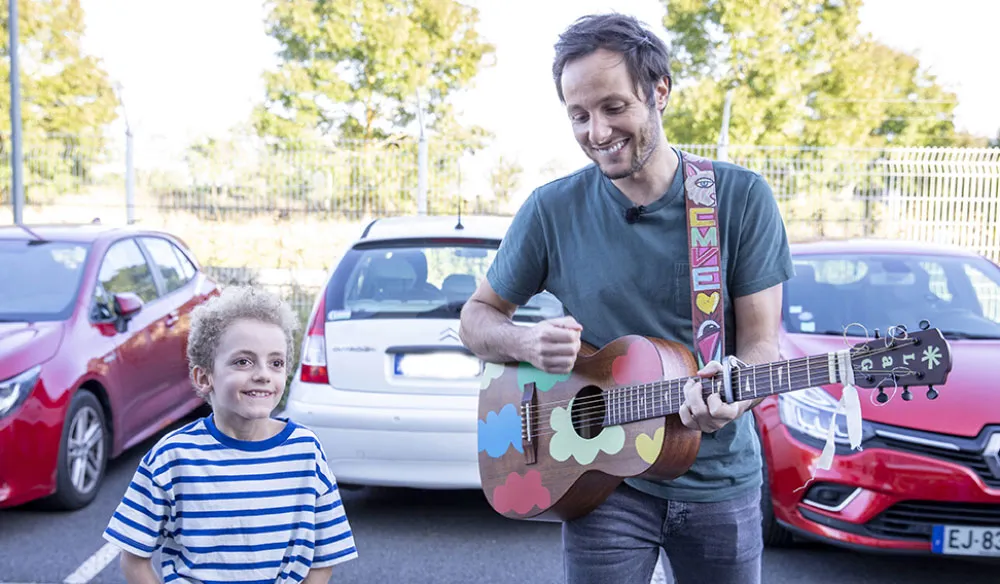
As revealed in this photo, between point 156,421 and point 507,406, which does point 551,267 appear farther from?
point 156,421

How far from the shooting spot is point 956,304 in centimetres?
524

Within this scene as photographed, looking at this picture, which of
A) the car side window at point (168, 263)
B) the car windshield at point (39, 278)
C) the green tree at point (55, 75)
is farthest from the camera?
the green tree at point (55, 75)

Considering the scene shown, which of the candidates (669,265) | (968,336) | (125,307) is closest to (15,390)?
(125,307)

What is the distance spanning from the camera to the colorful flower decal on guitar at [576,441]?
2.35 m

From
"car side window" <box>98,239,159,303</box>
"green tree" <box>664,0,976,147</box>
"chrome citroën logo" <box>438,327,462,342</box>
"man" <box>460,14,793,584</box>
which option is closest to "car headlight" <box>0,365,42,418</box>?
"car side window" <box>98,239,159,303</box>

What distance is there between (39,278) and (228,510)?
4.59 metres

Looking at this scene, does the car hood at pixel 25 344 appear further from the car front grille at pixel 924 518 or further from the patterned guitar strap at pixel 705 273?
the car front grille at pixel 924 518

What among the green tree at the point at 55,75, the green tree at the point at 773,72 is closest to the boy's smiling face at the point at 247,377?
the green tree at the point at 773,72

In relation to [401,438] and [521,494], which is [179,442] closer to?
[521,494]

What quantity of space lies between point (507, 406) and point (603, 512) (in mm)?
508

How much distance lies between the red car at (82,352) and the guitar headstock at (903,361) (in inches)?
169

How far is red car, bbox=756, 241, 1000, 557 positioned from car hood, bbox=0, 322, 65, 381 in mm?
3688

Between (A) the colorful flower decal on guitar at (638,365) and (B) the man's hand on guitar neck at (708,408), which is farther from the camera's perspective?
(A) the colorful flower decal on guitar at (638,365)

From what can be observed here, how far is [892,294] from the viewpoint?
5.29 m
